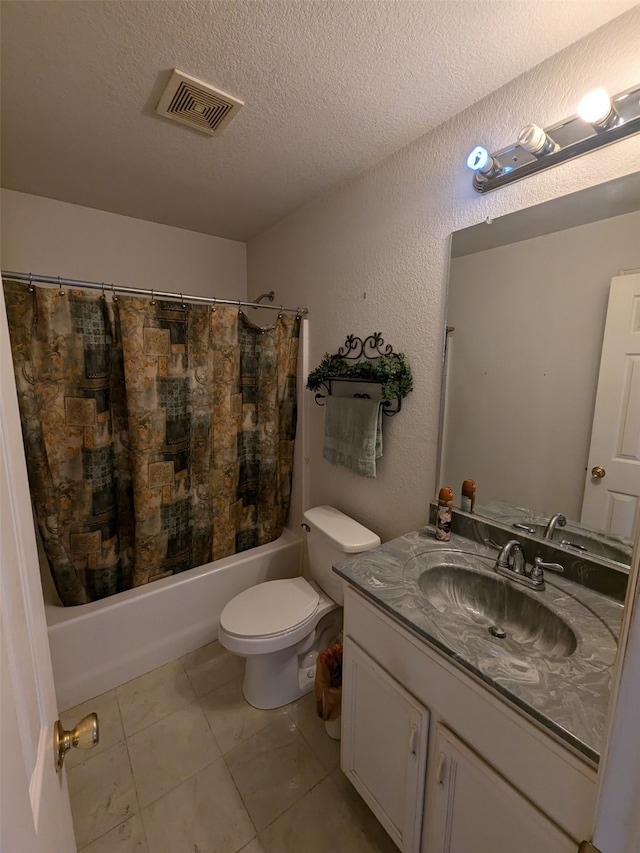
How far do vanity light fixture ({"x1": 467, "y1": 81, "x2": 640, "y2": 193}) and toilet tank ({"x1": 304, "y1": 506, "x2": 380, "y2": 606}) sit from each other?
1.38m

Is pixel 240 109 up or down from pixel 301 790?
up

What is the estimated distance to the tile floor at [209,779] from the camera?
1.17 metres

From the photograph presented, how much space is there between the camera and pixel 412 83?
113 cm

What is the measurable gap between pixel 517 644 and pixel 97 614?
1.70 meters

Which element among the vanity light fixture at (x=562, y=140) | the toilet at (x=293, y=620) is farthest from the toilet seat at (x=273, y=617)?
the vanity light fixture at (x=562, y=140)

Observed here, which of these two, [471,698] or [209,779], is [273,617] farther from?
[471,698]

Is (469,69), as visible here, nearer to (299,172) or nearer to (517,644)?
(299,172)

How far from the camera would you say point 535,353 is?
1160 millimetres

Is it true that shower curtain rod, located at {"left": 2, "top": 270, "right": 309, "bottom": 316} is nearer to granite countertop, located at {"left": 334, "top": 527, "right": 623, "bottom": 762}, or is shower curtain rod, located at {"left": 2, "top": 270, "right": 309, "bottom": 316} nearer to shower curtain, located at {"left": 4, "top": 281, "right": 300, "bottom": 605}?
shower curtain, located at {"left": 4, "top": 281, "right": 300, "bottom": 605}

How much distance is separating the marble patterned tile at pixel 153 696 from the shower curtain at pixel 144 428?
17.6 inches

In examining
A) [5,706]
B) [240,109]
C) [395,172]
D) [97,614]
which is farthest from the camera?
[97,614]

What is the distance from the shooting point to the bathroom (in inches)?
40.6

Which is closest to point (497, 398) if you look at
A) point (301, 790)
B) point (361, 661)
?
point (361, 661)

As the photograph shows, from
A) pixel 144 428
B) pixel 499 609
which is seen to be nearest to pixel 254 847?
pixel 499 609
